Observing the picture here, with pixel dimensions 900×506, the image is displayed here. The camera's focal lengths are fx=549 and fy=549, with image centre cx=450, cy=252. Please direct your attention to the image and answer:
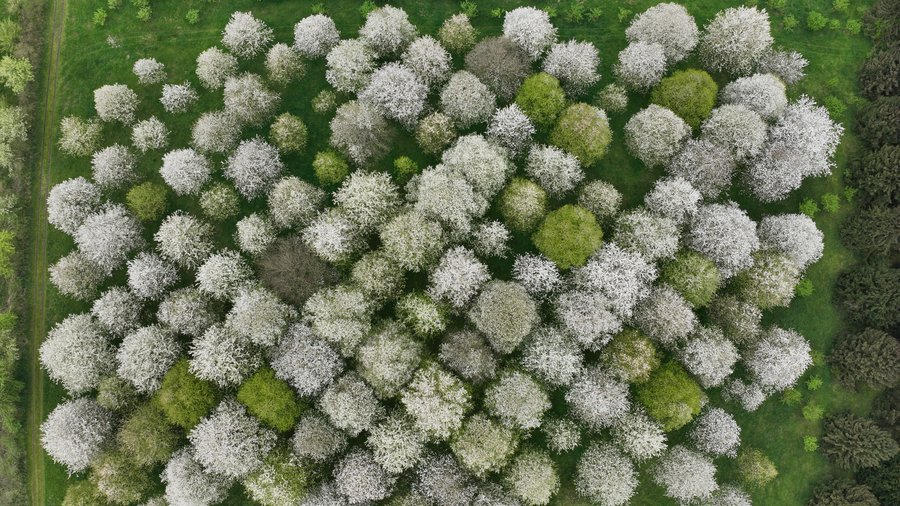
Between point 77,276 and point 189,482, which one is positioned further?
point 77,276

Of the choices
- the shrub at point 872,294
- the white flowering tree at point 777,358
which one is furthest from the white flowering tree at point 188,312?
the shrub at point 872,294

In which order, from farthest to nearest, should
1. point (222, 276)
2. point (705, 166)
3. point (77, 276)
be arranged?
point (77, 276) → point (705, 166) → point (222, 276)

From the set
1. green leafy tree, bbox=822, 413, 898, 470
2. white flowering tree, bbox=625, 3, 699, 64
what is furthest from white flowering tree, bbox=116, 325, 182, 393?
green leafy tree, bbox=822, 413, 898, 470

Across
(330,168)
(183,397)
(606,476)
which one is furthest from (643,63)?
(183,397)

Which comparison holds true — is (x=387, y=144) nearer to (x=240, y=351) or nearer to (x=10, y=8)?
(x=240, y=351)

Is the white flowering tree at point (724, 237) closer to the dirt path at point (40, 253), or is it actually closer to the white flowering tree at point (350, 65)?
the white flowering tree at point (350, 65)

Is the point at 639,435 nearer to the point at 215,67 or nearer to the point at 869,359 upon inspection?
the point at 869,359

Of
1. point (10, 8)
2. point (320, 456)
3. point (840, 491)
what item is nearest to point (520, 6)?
point (320, 456)
